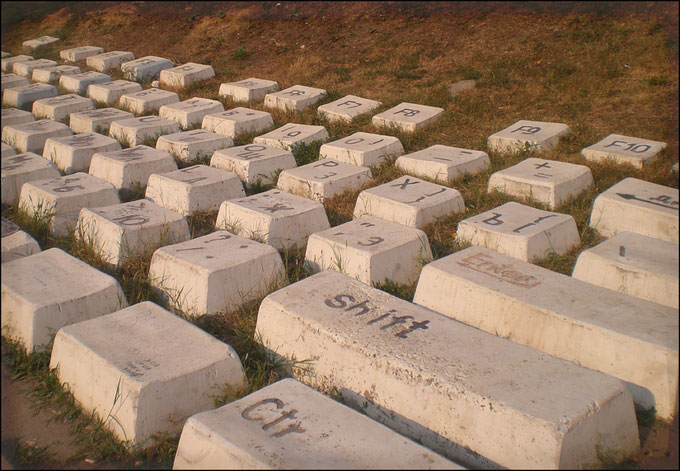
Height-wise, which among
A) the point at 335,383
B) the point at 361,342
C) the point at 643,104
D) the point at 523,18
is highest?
the point at 523,18

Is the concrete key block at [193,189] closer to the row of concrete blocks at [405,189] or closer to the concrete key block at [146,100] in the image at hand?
the row of concrete blocks at [405,189]

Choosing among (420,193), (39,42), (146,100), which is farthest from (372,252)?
(39,42)

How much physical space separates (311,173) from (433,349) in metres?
2.11

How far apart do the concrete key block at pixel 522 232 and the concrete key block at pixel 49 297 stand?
1.76 m

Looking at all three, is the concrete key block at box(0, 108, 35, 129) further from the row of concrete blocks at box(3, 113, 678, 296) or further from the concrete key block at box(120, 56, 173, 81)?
the concrete key block at box(120, 56, 173, 81)

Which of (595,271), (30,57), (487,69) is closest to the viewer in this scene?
(595,271)

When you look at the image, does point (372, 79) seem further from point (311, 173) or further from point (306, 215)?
point (306, 215)

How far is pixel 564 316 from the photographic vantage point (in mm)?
2451

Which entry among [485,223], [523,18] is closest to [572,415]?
[485,223]

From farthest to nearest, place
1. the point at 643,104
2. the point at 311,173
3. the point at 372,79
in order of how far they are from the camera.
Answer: the point at 372,79 < the point at 643,104 < the point at 311,173

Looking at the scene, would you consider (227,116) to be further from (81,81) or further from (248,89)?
(81,81)

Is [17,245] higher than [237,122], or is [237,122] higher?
[237,122]

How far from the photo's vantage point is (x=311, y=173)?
418 cm

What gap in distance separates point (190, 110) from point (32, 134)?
1280mm
